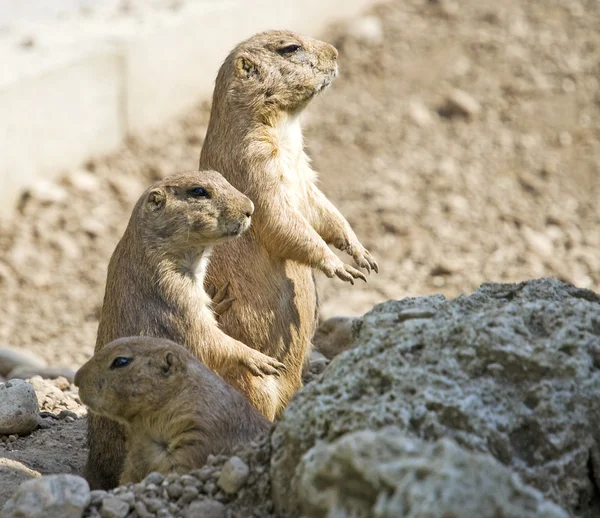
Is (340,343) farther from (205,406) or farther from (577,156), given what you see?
(577,156)

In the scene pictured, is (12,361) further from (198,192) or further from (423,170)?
(423,170)

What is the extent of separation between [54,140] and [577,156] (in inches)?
239

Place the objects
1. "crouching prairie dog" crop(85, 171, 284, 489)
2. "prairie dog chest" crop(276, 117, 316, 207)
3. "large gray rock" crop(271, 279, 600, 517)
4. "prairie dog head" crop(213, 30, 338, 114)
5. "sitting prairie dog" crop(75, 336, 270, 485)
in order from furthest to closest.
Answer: "prairie dog head" crop(213, 30, 338, 114), "prairie dog chest" crop(276, 117, 316, 207), "crouching prairie dog" crop(85, 171, 284, 489), "sitting prairie dog" crop(75, 336, 270, 485), "large gray rock" crop(271, 279, 600, 517)

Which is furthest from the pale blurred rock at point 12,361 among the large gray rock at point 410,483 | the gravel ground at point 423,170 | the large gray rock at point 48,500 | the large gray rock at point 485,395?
the large gray rock at point 410,483

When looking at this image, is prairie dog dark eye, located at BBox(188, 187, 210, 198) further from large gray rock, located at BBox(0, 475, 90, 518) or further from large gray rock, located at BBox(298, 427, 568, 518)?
large gray rock, located at BBox(298, 427, 568, 518)

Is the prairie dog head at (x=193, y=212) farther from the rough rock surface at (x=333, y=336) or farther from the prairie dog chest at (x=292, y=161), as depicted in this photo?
the rough rock surface at (x=333, y=336)

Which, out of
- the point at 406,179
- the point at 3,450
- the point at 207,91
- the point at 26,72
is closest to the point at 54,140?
the point at 26,72

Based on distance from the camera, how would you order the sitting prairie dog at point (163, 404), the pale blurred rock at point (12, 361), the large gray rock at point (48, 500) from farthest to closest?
the pale blurred rock at point (12, 361) < the sitting prairie dog at point (163, 404) < the large gray rock at point (48, 500)

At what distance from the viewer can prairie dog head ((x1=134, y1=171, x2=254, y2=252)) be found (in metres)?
5.93

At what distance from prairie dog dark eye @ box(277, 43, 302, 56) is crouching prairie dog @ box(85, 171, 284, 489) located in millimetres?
1250

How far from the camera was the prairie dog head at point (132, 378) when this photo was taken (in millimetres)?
5336

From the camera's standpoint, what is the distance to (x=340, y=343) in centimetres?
763

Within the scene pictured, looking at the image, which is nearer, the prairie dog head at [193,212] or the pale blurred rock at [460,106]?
the prairie dog head at [193,212]

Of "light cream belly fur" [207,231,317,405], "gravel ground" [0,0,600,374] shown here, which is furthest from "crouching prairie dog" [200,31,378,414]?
"gravel ground" [0,0,600,374]
